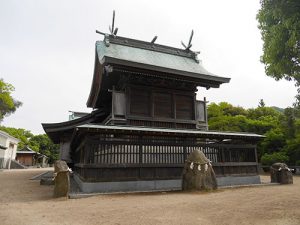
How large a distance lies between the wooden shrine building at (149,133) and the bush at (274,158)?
45.2 feet

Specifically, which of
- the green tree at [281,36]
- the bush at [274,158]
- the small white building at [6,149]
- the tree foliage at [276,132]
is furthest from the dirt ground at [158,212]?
the small white building at [6,149]

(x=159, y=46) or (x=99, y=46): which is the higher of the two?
(x=159, y=46)

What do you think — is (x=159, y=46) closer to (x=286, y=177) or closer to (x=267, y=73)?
(x=267, y=73)

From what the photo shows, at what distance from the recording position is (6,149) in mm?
46969

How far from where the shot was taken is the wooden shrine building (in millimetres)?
10737

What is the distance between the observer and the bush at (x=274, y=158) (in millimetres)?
25234

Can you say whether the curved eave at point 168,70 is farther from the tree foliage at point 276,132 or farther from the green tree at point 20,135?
the green tree at point 20,135

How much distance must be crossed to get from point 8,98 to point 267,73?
173 ft

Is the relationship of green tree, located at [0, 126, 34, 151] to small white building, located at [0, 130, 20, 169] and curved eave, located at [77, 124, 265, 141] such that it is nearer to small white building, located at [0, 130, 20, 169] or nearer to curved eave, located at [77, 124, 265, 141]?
small white building, located at [0, 130, 20, 169]

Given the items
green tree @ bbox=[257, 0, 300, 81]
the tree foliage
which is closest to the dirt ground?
green tree @ bbox=[257, 0, 300, 81]

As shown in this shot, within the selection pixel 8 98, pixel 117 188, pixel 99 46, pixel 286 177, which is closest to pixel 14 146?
pixel 8 98

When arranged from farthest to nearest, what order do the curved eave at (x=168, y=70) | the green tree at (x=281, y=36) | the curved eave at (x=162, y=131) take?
the curved eave at (x=168, y=70)
the curved eave at (x=162, y=131)
the green tree at (x=281, y=36)

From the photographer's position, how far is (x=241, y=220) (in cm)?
552

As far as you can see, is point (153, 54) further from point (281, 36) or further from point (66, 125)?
point (281, 36)
